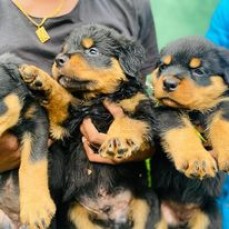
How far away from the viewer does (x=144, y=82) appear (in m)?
3.24

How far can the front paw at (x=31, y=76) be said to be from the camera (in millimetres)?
2740

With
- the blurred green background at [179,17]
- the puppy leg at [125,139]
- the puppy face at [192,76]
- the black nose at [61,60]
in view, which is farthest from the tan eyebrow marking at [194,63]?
the blurred green background at [179,17]

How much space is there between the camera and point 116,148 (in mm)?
2758

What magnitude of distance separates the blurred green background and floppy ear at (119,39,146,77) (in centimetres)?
226

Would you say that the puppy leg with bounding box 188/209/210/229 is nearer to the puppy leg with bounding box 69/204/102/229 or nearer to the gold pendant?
the puppy leg with bounding box 69/204/102/229

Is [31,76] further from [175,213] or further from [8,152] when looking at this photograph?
[175,213]

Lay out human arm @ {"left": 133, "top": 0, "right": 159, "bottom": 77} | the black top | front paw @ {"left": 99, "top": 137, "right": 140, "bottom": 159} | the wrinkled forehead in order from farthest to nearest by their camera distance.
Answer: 1. human arm @ {"left": 133, "top": 0, "right": 159, "bottom": 77}
2. the black top
3. the wrinkled forehead
4. front paw @ {"left": 99, "top": 137, "right": 140, "bottom": 159}

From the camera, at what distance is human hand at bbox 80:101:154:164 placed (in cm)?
292

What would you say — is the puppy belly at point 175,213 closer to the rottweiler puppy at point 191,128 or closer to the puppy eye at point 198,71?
the rottweiler puppy at point 191,128

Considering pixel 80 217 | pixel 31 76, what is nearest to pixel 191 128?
pixel 80 217

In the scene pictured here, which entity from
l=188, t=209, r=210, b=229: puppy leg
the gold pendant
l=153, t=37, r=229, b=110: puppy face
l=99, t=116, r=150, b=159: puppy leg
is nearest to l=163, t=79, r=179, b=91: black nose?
l=153, t=37, r=229, b=110: puppy face

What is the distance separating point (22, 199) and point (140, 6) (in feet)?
4.57

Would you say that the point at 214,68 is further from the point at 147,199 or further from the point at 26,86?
the point at 26,86

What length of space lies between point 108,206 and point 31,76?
775mm
